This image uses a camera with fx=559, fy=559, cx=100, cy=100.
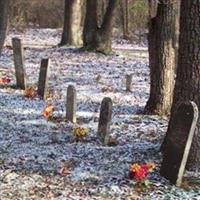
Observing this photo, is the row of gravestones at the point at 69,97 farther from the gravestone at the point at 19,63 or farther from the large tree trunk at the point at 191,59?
the large tree trunk at the point at 191,59

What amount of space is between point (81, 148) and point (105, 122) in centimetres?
68

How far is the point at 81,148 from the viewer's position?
8133 mm

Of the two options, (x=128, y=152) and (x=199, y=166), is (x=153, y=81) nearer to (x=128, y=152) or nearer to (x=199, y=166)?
(x=128, y=152)

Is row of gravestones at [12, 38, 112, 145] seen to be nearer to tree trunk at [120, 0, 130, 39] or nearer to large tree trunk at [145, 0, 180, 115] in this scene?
large tree trunk at [145, 0, 180, 115]

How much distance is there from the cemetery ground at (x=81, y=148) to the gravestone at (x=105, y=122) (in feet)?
0.44

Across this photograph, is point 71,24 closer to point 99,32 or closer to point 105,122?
point 99,32

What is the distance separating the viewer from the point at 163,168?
6898 millimetres

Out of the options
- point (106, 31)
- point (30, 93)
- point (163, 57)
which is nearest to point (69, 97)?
point (163, 57)

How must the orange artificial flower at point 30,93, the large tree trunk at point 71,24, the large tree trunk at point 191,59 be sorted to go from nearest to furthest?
the large tree trunk at point 191,59, the orange artificial flower at point 30,93, the large tree trunk at point 71,24

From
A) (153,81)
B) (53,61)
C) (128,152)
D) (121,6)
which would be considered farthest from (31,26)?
(128,152)

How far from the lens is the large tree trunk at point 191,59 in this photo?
7.12 meters

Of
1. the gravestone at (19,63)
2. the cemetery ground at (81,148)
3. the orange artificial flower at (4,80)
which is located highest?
the gravestone at (19,63)

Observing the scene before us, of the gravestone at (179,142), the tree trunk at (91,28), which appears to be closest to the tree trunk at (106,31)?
the tree trunk at (91,28)

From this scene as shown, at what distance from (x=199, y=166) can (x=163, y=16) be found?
168 inches
